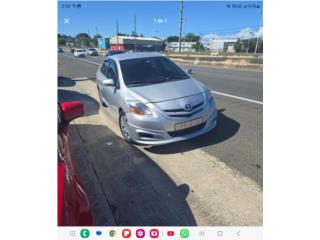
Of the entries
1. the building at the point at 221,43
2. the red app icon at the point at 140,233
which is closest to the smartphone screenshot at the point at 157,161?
the red app icon at the point at 140,233

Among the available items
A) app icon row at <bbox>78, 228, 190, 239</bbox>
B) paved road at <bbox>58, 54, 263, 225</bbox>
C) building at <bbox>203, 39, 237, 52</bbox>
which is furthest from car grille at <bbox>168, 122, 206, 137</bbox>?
building at <bbox>203, 39, 237, 52</bbox>

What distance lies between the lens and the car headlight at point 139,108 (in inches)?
111

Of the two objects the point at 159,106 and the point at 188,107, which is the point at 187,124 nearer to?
the point at 188,107

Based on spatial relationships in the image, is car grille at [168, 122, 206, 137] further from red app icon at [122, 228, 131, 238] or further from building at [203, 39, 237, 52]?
building at [203, 39, 237, 52]

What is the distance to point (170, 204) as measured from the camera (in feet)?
6.48

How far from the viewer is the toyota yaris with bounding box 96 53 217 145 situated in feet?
9.06

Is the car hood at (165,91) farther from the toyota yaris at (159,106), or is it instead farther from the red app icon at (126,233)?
the red app icon at (126,233)

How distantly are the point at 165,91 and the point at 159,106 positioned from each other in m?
0.34

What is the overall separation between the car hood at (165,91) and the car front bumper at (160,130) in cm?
29

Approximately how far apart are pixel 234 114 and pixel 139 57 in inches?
89.1

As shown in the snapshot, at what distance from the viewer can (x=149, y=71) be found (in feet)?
12.0

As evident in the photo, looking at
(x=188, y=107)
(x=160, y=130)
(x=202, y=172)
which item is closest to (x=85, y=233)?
(x=202, y=172)
